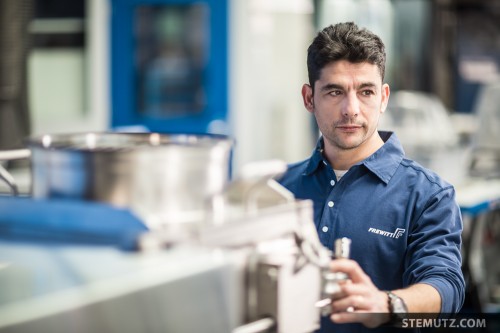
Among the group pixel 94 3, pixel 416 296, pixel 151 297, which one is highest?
pixel 94 3

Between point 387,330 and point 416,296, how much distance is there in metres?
0.16

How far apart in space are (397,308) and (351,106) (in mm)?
389

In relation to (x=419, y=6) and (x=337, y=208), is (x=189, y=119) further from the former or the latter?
(x=419, y=6)

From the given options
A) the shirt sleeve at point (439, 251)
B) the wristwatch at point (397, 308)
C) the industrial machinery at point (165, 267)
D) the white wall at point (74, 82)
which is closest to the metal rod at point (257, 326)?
the industrial machinery at point (165, 267)

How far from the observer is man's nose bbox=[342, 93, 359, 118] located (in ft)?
4.71

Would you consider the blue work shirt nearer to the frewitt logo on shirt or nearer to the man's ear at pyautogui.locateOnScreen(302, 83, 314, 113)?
the frewitt logo on shirt

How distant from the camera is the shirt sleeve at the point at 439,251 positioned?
1390 mm

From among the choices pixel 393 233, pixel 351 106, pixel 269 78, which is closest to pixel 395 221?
pixel 393 233

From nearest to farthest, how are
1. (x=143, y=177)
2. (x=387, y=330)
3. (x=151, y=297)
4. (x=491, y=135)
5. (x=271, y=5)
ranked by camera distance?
(x=151, y=297), (x=143, y=177), (x=387, y=330), (x=491, y=135), (x=271, y=5)

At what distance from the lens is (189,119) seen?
539 centimetres

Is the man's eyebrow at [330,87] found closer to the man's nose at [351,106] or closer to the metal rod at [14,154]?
the man's nose at [351,106]

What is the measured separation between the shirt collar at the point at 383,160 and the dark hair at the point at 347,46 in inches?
8.1

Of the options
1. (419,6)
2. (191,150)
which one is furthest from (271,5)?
(191,150)

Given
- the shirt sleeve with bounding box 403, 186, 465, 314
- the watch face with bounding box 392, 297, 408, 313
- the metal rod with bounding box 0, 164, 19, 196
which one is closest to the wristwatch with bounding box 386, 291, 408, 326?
the watch face with bounding box 392, 297, 408, 313
